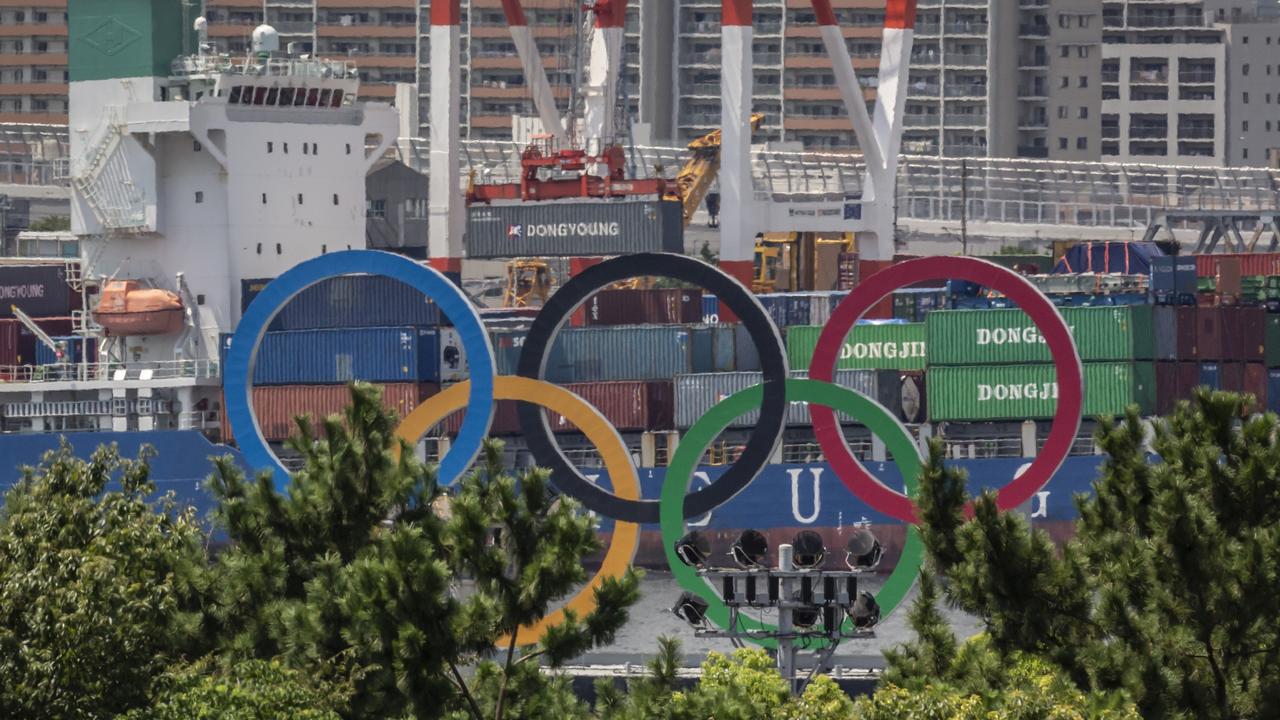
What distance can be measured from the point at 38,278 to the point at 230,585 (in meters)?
42.8

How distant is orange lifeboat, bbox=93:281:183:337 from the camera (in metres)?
72.0

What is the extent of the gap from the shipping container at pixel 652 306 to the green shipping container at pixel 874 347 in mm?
2933

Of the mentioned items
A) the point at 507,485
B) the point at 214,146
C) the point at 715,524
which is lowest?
the point at 715,524

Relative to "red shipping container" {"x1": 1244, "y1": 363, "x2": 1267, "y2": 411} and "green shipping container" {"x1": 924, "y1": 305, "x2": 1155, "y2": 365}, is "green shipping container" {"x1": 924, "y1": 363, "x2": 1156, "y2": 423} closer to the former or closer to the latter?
"green shipping container" {"x1": 924, "y1": 305, "x2": 1155, "y2": 365}

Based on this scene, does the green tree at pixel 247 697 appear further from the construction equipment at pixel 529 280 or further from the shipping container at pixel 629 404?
the construction equipment at pixel 529 280

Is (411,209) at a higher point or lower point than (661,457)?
higher

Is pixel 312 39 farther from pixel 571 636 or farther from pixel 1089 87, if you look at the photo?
pixel 571 636

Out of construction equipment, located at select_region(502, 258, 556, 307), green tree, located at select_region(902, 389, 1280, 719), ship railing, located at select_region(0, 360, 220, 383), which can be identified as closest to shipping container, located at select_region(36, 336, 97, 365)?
ship railing, located at select_region(0, 360, 220, 383)

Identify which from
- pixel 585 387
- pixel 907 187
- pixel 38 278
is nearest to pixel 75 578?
pixel 585 387

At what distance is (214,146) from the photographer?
72562mm

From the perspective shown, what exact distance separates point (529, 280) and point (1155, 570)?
51.2 m

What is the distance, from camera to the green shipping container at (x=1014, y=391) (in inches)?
2751

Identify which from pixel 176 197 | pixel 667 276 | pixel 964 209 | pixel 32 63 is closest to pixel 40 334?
pixel 176 197

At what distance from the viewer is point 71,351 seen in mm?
73625
